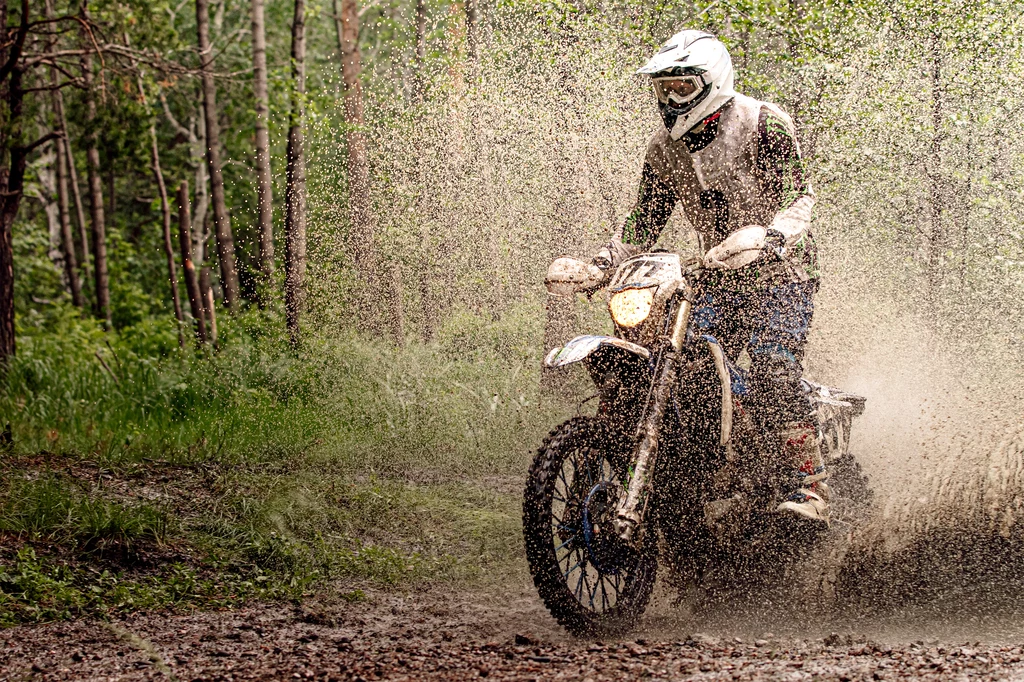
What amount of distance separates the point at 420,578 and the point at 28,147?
596 cm

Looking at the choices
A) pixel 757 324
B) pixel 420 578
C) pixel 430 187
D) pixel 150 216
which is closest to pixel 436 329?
pixel 430 187

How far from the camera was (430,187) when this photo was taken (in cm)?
1134

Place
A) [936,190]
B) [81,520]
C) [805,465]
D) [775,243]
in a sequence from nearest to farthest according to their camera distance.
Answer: [775,243], [805,465], [81,520], [936,190]

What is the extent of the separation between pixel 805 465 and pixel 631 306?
111cm

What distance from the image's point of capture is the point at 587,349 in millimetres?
4070

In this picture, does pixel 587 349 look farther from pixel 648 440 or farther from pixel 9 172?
pixel 9 172

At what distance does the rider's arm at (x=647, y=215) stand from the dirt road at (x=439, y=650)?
1559mm

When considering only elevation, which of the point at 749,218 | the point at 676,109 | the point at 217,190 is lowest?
the point at 749,218

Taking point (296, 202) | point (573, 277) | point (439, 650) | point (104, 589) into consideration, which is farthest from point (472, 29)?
point (439, 650)

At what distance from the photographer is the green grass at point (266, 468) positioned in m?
5.14

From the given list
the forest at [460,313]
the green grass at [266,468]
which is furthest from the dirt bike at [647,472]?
the green grass at [266,468]

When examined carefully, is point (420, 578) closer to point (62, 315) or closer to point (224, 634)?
point (224, 634)

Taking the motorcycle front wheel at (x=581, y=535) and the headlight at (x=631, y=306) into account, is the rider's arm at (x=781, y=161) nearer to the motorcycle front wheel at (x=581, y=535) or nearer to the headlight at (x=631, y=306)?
the headlight at (x=631, y=306)

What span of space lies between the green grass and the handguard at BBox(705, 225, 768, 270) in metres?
2.10
